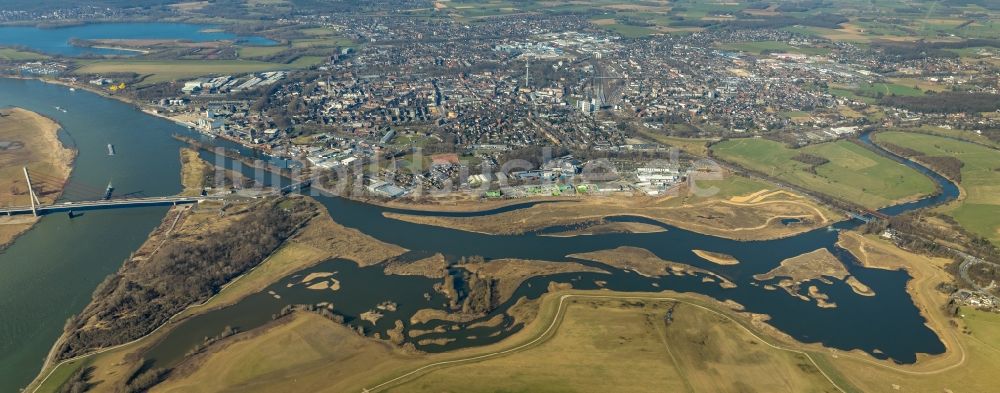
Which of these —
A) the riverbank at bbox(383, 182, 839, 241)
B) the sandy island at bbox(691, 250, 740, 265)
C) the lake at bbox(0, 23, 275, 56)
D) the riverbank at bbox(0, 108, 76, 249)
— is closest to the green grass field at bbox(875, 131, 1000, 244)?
the riverbank at bbox(383, 182, 839, 241)

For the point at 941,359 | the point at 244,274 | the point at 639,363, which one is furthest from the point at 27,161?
the point at 941,359

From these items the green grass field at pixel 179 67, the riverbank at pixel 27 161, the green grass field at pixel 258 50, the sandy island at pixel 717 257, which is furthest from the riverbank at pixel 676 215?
the green grass field at pixel 258 50

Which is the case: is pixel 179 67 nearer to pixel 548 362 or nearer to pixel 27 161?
pixel 27 161

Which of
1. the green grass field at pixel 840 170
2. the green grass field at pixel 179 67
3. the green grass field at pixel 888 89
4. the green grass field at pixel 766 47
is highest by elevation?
the green grass field at pixel 766 47

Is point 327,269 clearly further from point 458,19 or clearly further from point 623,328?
point 458,19

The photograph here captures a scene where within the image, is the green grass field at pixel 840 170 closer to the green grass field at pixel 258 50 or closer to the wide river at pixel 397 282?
the wide river at pixel 397 282

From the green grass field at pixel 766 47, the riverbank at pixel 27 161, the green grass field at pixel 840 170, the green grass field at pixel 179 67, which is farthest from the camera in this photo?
the green grass field at pixel 766 47

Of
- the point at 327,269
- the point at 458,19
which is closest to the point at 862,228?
the point at 327,269
